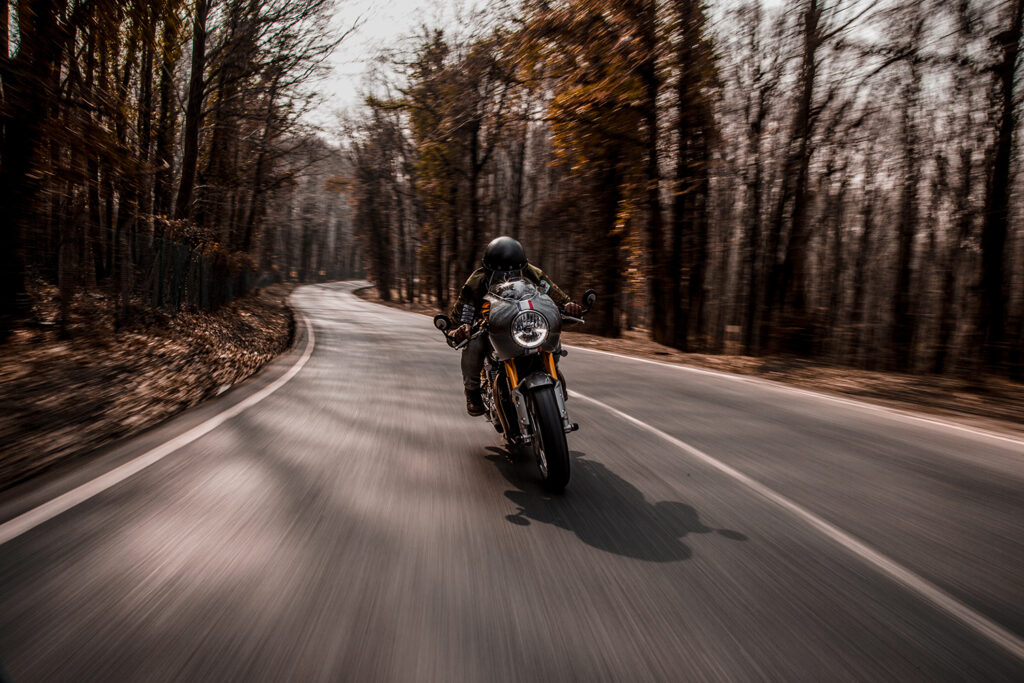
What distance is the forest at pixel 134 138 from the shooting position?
816 centimetres

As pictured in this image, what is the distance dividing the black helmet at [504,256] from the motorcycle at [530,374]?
0.86ft

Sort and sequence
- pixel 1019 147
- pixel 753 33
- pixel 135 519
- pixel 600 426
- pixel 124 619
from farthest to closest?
pixel 753 33 → pixel 1019 147 → pixel 600 426 → pixel 135 519 → pixel 124 619

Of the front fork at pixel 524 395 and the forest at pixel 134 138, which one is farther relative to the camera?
the forest at pixel 134 138

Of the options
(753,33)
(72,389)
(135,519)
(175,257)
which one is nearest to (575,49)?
(753,33)

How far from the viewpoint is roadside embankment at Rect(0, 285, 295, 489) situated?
5.54 meters

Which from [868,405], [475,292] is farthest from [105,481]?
[868,405]

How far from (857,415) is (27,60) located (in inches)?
430

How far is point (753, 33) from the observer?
1875 centimetres

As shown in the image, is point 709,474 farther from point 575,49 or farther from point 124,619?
point 575,49

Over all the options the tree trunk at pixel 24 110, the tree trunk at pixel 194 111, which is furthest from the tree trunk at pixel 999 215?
the tree trunk at pixel 194 111

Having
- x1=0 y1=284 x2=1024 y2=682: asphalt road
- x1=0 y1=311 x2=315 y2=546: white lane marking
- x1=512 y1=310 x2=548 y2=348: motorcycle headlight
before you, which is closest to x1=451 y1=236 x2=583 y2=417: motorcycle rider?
x1=512 y1=310 x2=548 y2=348: motorcycle headlight

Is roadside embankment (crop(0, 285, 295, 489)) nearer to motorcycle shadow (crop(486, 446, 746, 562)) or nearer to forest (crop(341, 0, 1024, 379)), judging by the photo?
motorcycle shadow (crop(486, 446, 746, 562))

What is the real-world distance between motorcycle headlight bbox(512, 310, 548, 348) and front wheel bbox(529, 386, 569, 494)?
35 centimetres

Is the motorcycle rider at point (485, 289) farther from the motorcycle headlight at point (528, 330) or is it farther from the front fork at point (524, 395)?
the front fork at point (524, 395)
